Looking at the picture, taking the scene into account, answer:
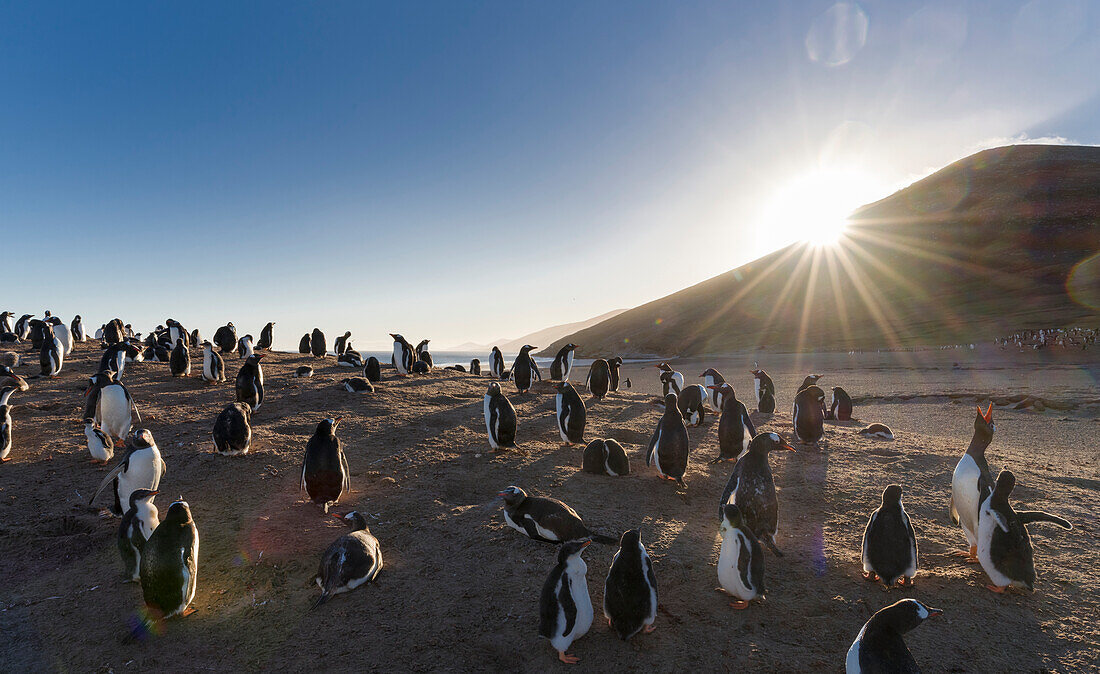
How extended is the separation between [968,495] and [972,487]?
11cm

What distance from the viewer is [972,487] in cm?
576

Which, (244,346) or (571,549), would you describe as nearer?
(571,549)

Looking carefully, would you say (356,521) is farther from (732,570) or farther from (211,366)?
(211,366)

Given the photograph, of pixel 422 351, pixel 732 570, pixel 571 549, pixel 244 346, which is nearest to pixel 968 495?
pixel 732 570

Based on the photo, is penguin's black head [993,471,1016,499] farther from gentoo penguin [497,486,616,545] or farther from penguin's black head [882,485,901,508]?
gentoo penguin [497,486,616,545]

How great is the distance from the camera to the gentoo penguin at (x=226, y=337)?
71.5ft

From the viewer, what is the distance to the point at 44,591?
15.7 feet

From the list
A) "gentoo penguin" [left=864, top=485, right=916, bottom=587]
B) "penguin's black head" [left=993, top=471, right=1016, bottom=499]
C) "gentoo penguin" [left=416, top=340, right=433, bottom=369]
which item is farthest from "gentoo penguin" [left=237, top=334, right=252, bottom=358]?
"penguin's black head" [left=993, top=471, right=1016, bottom=499]

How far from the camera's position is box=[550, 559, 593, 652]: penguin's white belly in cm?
393

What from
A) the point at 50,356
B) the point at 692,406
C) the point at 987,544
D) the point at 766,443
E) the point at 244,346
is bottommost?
the point at 987,544

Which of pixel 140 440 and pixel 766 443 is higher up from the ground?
pixel 140 440

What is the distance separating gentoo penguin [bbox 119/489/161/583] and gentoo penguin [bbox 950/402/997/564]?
8.81 metres

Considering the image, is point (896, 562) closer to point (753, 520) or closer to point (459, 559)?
point (753, 520)

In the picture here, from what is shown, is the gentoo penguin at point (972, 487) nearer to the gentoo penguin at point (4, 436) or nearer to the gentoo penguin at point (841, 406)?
the gentoo penguin at point (841, 406)
